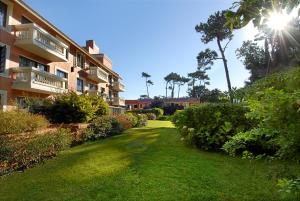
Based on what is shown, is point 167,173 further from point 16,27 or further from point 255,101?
point 16,27

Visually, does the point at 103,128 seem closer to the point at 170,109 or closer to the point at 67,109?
the point at 67,109

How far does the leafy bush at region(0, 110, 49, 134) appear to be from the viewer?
10484 mm

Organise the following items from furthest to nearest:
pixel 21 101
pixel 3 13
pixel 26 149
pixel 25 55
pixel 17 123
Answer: pixel 25 55
pixel 21 101
pixel 3 13
pixel 17 123
pixel 26 149

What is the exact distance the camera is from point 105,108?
2114cm

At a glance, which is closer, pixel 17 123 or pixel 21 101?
pixel 17 123

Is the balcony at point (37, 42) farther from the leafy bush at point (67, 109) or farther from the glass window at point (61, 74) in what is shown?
the leafy bush at point (67, 109)

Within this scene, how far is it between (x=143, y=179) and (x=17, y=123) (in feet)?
21.3

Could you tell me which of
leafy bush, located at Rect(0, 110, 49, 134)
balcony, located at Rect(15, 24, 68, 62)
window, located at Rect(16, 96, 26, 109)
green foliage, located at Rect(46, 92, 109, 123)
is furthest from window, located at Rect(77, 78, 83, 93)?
leafy bush, located at Rect(0, 110, 49, 134)

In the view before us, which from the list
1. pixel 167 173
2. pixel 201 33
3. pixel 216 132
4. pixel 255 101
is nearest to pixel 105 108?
pixel 216 132

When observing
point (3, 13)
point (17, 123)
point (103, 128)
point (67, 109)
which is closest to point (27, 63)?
point (3, 13)

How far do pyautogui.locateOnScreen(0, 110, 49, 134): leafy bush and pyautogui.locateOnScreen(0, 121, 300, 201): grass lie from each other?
214 cm

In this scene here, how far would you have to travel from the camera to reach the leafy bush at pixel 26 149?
861cm

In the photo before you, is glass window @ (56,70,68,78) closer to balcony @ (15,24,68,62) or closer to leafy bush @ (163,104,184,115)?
balcony @ (15,24,68,62)

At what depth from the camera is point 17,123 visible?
1078 cm
